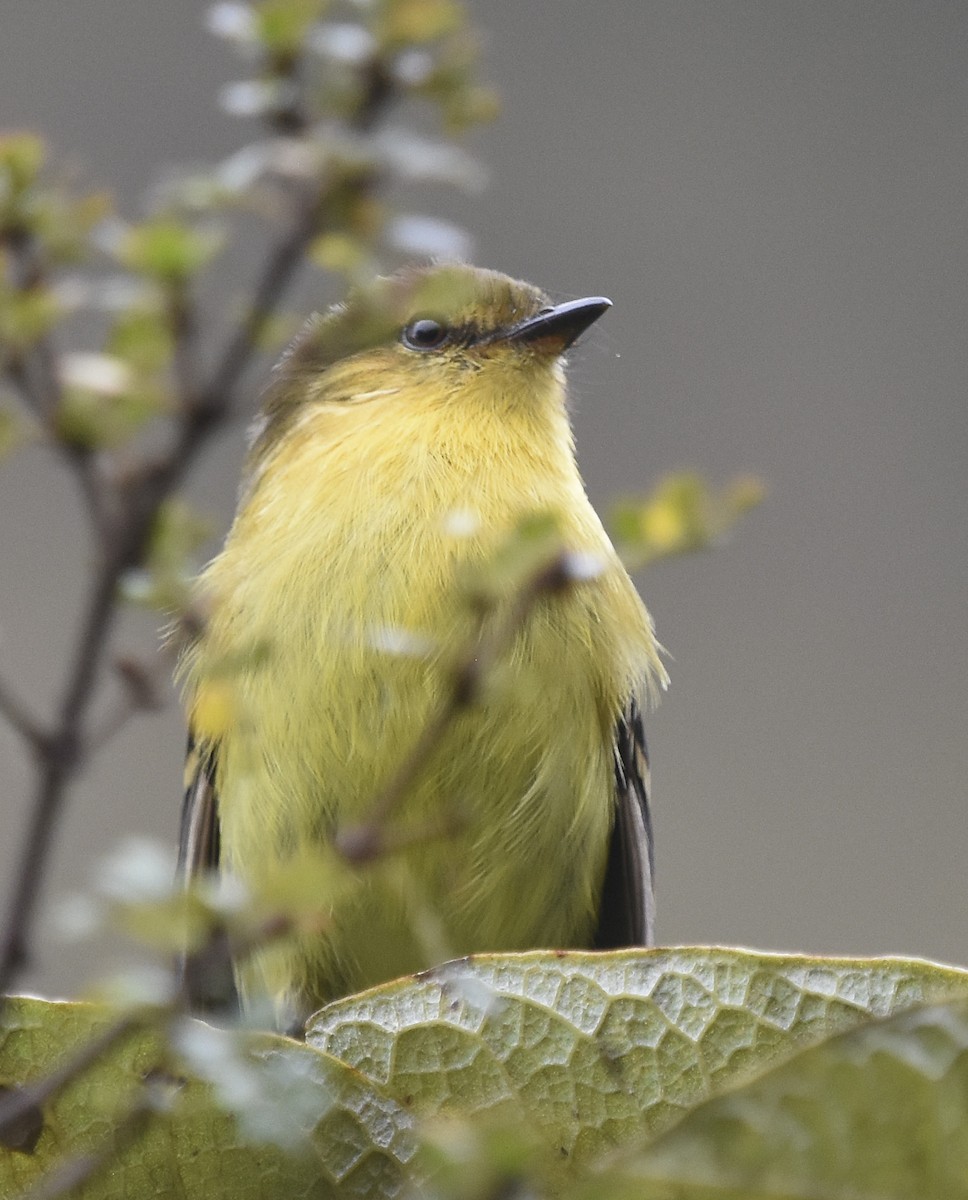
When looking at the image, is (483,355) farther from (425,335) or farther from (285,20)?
(285,20)

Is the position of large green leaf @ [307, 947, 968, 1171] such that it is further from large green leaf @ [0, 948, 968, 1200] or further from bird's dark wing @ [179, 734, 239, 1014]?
bird's dark wing @ [179, 734, 239, 1014]

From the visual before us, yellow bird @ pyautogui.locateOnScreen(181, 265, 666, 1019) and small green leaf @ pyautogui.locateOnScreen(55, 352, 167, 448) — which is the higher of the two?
small green leaf @ pyautogui.locateOnScreen(55, 352, 167, 448)

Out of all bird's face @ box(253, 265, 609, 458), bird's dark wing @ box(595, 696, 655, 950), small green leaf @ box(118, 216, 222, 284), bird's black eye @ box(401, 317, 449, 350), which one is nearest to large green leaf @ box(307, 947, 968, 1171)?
small green leaf @ box(118, 216, 222, 284)

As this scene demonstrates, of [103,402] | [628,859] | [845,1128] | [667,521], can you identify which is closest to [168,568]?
[103,402]

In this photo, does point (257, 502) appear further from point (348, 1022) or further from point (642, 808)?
point (348, 1022)

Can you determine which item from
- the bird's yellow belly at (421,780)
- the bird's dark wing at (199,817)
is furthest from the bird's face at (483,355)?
the bird's dark wing at (199,817)

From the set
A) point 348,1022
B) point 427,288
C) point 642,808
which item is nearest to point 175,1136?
point 348,1022

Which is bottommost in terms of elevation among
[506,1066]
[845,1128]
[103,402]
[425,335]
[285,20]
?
[506,1066]
